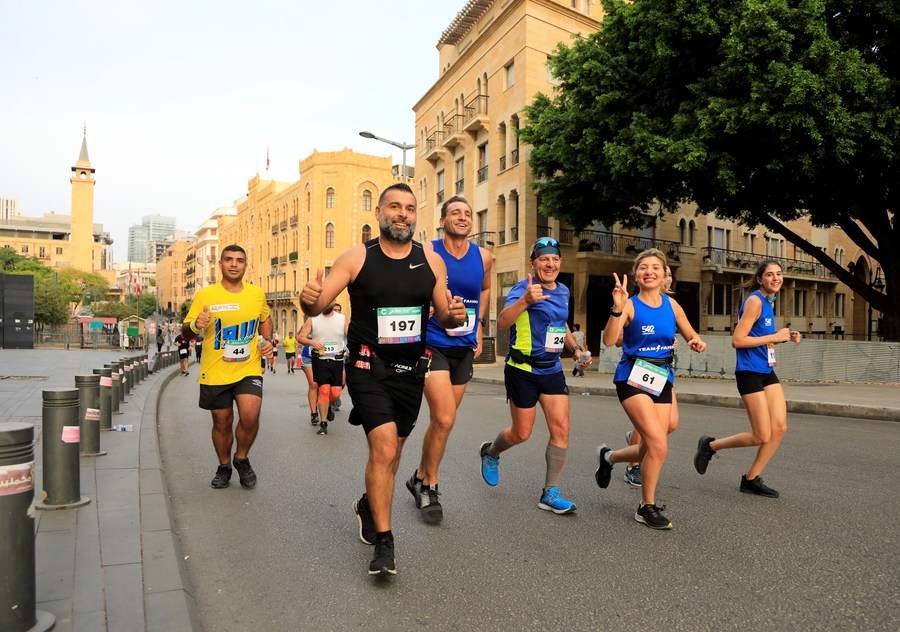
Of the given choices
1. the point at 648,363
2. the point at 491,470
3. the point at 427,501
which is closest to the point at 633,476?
the point at 491,470

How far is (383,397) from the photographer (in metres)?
3.93

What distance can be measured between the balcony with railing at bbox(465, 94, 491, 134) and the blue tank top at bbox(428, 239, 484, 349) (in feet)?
95.1

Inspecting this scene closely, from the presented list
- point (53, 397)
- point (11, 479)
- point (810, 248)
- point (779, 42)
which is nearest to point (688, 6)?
point (779, 42)

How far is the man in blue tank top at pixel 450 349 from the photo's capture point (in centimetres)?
474

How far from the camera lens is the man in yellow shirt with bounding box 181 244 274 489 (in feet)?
18.6

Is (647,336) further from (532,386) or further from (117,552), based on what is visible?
(117,552)

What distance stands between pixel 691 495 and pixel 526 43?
2744 centimetres

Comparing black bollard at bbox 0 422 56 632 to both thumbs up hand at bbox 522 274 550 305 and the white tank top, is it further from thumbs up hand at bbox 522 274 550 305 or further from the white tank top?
the white tank top

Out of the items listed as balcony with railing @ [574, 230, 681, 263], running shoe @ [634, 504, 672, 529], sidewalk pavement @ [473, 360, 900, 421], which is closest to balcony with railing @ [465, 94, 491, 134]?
balcony with railing @ [574, 230, 681, 263]

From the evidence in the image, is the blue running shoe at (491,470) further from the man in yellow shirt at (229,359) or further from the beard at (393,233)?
the beard at (393,233)

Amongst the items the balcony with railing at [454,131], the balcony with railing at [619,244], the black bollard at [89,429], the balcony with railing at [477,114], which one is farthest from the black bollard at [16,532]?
the balcony with railing at [454,131]

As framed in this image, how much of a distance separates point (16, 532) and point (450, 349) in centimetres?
283

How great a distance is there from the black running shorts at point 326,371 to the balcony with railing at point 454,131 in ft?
89.0

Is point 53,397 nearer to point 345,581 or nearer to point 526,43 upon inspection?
point 345,581
